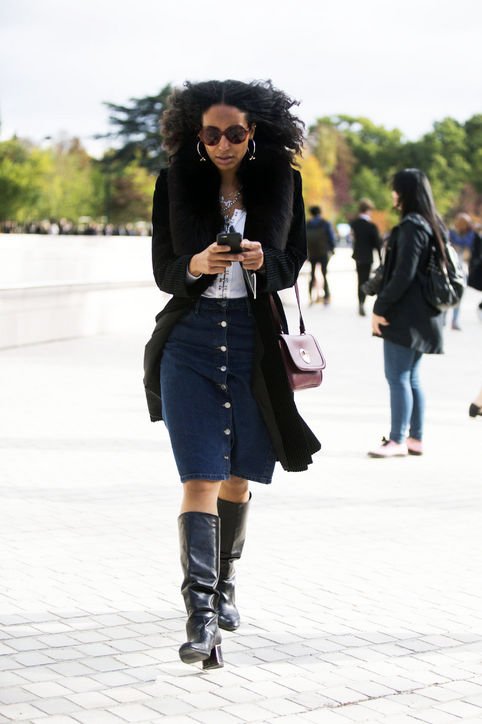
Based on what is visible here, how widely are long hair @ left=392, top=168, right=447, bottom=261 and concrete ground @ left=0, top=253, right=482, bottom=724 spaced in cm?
139

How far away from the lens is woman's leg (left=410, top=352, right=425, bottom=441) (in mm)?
8359

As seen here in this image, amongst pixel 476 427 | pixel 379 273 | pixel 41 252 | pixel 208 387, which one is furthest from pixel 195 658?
pixel 41 252

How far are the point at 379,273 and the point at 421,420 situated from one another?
3.17 feet

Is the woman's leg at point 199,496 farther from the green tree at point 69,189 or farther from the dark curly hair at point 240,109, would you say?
the green tree at point 69,189

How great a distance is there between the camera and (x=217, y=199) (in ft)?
13.7

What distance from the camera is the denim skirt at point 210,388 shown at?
4102mm

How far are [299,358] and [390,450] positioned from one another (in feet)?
14.0

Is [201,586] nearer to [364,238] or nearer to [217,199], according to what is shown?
[217,199]

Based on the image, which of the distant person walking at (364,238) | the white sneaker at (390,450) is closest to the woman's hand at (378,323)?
the white sneaker at (390,450)

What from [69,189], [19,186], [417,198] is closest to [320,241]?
[417,198]

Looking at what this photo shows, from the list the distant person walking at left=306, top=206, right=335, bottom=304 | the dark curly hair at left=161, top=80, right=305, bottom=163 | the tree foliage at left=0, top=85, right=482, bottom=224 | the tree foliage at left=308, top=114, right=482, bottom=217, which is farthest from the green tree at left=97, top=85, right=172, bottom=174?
the dark curly hair at left=161, top=80, right=305, bottom=163

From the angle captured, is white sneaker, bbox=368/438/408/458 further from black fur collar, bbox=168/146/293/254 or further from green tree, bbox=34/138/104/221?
green tree, bbox=34/138/104/221

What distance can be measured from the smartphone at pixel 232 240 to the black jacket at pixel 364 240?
55.2 ft

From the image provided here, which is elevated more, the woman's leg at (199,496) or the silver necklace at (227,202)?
the silver necklace at (227,202)
